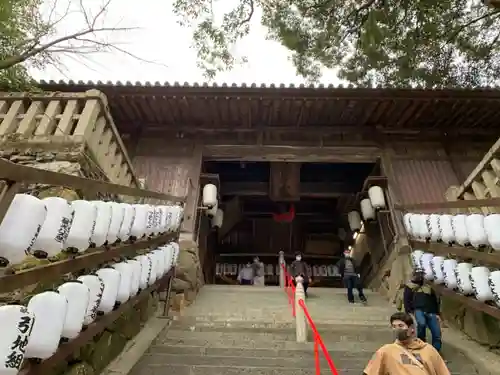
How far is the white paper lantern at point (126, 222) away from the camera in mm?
4461

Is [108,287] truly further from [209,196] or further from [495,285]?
[209,196]

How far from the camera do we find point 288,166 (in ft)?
38.0

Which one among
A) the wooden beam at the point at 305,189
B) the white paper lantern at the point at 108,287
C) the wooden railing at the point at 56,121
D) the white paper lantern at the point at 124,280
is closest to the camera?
the white paper lantern at the point at 108,287

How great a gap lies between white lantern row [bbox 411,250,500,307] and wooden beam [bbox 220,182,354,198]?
6.05 metres

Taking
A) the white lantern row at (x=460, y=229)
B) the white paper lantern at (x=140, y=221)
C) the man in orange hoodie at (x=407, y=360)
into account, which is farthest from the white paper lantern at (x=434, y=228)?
the white paper lantern at (x=140, y=221)

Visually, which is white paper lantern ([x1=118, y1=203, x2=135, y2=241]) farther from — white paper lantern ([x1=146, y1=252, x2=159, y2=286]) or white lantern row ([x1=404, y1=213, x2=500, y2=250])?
white lantern row ([x1=404, y1=213, x2=500, y2=250])

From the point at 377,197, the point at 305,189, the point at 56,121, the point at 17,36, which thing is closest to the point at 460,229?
the point at 377,197

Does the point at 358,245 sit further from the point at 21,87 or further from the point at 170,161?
→ the point at 21,87

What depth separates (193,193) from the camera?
9945 millimetres

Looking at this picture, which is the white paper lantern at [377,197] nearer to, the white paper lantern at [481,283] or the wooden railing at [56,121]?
the white paper lantern at [481,283]

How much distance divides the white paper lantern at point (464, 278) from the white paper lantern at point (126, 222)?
4.78m

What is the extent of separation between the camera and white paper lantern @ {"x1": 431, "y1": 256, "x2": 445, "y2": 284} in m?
5.99

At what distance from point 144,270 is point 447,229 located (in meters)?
4.70

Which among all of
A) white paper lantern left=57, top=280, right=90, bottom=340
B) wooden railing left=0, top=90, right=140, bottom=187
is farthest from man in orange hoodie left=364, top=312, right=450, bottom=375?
wooden railing left=0, top=90, right=140, bottom=187
